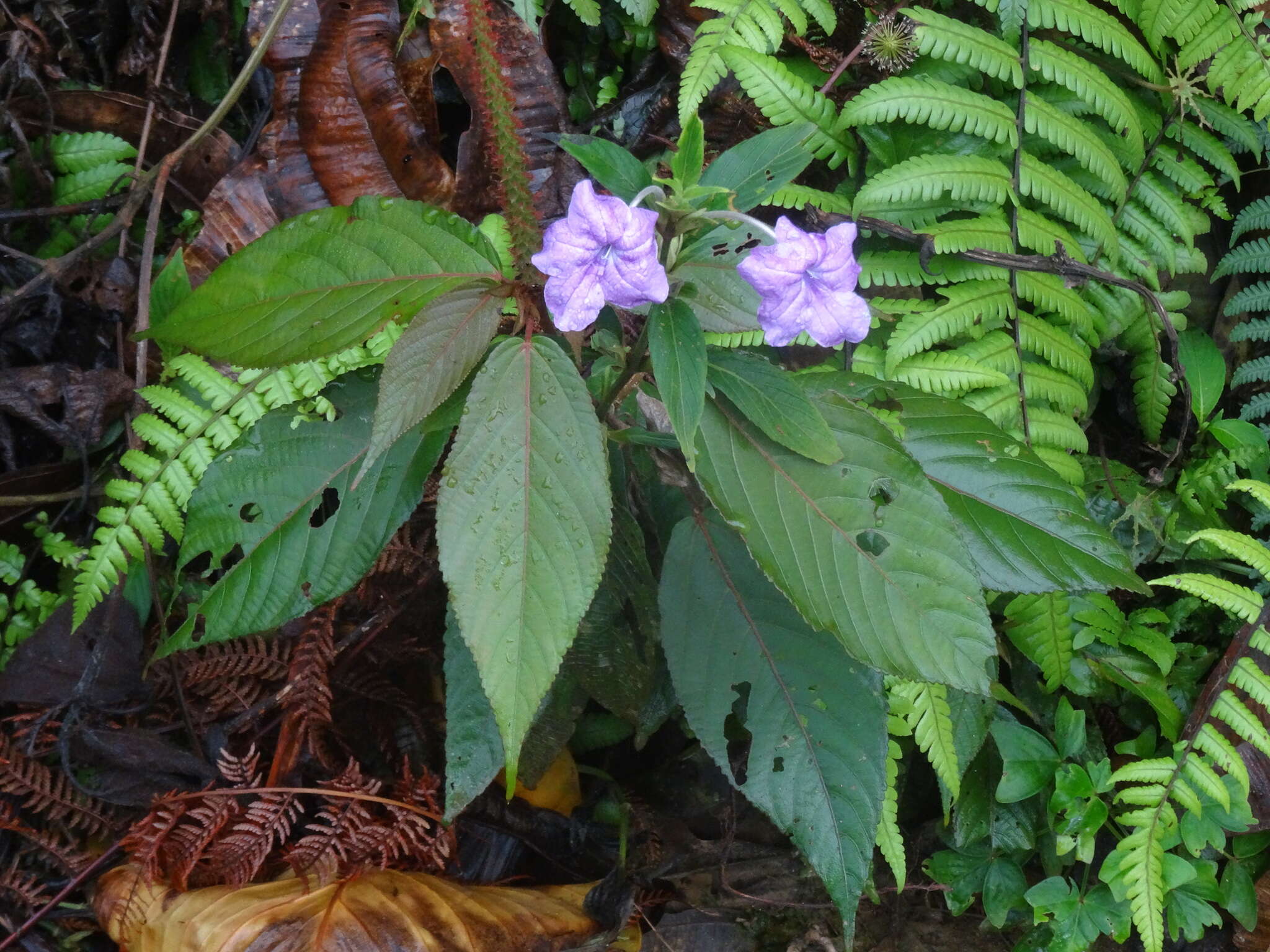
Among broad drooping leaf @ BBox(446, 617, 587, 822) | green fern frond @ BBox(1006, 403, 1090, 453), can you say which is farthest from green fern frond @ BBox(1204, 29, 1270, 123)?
broad drooping leaf @ BBox(446, 617, 587, 822)

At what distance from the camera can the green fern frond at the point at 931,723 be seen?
1898 mm

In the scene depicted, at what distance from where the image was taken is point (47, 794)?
1988mm

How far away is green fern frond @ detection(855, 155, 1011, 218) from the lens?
2088 mm

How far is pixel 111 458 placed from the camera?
2.39m

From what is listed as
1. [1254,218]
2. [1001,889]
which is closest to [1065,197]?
[1254,218]

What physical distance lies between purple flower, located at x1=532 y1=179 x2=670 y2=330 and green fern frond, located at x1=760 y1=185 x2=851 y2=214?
1.10 m

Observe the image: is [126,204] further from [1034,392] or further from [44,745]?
[1034,392]

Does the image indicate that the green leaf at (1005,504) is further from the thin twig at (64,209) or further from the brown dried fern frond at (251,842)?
the thin twig at (64,209)

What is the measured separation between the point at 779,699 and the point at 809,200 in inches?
49.2

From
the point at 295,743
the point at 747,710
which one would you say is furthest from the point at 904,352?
the point at 295,743

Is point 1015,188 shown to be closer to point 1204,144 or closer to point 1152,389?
point 1204,144

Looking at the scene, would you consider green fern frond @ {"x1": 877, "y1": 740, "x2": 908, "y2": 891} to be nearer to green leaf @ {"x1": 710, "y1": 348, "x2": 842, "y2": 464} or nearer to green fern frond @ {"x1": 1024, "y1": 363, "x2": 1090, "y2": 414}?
green leaf @ {"x1": 710, "y1": 348, "x2": 842, "y2": 464}

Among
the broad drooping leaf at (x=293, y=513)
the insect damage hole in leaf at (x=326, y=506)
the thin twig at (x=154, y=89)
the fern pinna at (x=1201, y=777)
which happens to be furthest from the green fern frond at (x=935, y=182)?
the thin twig at (x=154, y=89)

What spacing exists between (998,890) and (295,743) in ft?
5.71
